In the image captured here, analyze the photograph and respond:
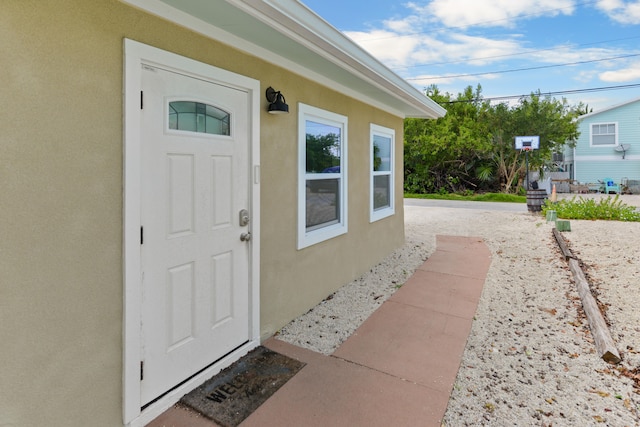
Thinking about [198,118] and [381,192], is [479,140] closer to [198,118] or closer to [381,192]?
[381,192]

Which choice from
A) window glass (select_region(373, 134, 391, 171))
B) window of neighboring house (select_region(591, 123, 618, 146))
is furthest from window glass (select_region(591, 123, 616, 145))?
window glass (select_region(373, 134, 391, 171))

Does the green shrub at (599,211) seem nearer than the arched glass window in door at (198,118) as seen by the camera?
No

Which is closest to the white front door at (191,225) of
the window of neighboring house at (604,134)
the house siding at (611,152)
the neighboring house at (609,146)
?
the neighboring house at (609,146)

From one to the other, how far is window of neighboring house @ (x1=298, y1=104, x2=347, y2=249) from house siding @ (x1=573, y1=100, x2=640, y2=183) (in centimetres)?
2326

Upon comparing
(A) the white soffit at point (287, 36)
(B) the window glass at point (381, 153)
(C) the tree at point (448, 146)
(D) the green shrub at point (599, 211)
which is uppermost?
(C) the tree at point (448, 146)

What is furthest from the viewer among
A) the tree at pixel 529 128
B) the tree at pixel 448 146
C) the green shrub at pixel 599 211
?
the tree at pixel 448 146

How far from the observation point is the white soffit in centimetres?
220

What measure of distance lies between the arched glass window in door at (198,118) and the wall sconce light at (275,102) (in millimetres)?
515

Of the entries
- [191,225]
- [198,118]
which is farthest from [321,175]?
[191,225]

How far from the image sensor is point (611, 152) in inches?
814

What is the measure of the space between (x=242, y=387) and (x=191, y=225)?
1232 mm

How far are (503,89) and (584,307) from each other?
717 inches

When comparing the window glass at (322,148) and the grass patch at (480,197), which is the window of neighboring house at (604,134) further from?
the window glass at (322,148)

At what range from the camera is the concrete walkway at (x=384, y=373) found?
2.22m
